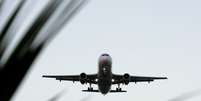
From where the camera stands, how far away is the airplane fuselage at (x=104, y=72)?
214 feet

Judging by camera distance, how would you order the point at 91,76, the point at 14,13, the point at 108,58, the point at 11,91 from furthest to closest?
the point at 91,76 < the point at 108,58 < the point at 14,13 < the point at 11,91

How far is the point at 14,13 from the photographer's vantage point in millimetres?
1822

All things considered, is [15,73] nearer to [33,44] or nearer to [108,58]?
[33,44]

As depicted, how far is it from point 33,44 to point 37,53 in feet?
0.13

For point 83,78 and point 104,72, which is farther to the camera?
point 83,78

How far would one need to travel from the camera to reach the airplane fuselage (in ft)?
214

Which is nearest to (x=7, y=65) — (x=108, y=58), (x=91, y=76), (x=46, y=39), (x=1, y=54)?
(x=1, y=54)

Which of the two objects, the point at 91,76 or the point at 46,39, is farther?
the point at 91,76

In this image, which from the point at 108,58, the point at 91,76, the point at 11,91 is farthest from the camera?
the point at 91,76

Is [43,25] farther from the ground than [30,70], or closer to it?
farther from the ground

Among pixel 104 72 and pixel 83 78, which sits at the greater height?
pixel 104 72

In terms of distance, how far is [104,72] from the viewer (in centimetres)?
6544

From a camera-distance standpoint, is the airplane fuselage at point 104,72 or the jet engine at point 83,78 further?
the jet engine at point 83,78

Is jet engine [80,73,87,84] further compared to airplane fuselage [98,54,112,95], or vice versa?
jet engine [80,73,87,84]
